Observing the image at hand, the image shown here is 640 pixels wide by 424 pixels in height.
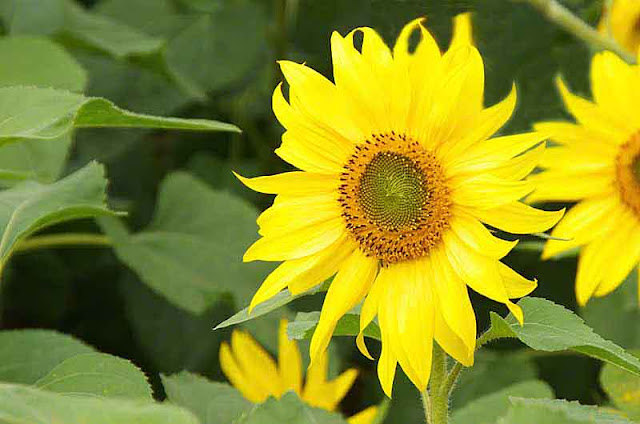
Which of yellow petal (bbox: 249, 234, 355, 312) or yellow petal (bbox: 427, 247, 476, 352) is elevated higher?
yellow petal (bbox: 427, 247, 476, 352)

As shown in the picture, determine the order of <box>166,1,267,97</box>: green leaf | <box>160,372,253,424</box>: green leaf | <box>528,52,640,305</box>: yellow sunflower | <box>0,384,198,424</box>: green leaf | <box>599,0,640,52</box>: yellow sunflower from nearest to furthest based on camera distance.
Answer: <box>0,384,198,424</box>: green leaf → <box>160,372,253,424</box>: green leaf → <box>528,52,640,305</box>: yellow sunflower → <box>599,0,640,52</box>: yellow sunflower → <box>166,1,267,97</box>: green leaf

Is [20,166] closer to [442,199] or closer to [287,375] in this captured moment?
[287,375]

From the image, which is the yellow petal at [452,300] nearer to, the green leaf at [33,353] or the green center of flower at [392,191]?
the green center of flower at [392,191]

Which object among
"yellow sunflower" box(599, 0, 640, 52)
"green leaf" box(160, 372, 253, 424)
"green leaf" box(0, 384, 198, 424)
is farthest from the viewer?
"yellow sunflower" box(599, 0, 640, 52)

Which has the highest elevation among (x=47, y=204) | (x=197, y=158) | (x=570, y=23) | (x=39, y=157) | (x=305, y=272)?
(x=570, y=23)

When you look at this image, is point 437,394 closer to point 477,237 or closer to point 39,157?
point 477,237

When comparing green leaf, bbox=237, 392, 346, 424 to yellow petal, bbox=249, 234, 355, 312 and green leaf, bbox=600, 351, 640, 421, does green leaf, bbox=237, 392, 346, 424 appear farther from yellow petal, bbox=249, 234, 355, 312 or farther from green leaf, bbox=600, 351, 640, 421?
green leaf, bbox=600, 351, 640, 421

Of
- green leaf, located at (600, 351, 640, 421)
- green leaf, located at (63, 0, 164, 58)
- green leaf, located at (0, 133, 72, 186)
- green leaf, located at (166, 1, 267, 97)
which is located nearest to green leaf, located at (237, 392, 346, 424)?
green leaf, located at (600, 351, 640, 421)

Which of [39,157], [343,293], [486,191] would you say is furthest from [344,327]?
→ [39,157]
